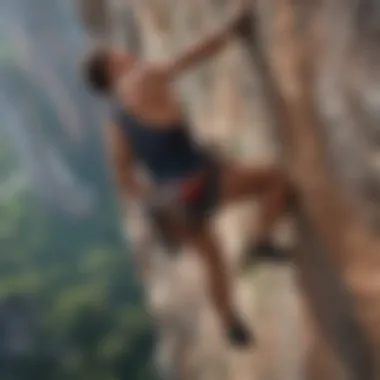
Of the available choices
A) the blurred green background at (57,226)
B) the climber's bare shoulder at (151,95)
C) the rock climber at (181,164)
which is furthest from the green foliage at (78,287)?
the climber's bare shoulder at (151,95)

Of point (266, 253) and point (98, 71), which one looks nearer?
point (266, 253)

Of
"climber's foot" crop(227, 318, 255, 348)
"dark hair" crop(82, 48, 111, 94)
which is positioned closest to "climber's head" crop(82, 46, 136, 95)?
"dark hair" crop(82, 48, 111, 94)

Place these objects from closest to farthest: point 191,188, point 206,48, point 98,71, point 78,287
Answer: point 191,188 → point 206,48 → point 98,71 → point 78,287

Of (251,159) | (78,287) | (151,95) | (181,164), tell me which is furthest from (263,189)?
(78,287)

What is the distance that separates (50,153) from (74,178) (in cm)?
12

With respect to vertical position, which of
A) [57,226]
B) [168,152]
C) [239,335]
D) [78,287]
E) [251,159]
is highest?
[168,152]

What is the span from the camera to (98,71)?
105 inches

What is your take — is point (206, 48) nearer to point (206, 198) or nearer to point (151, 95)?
point (151, 95)

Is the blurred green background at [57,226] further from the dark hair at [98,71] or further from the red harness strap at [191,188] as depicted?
the red harness strap at [191,188]

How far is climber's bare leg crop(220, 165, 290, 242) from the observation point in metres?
2.43

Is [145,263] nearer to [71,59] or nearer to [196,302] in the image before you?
[196,302]

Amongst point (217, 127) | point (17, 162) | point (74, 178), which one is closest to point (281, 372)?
point (217, 127)

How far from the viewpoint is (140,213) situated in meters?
2.75

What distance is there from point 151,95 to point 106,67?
0.69 ft
